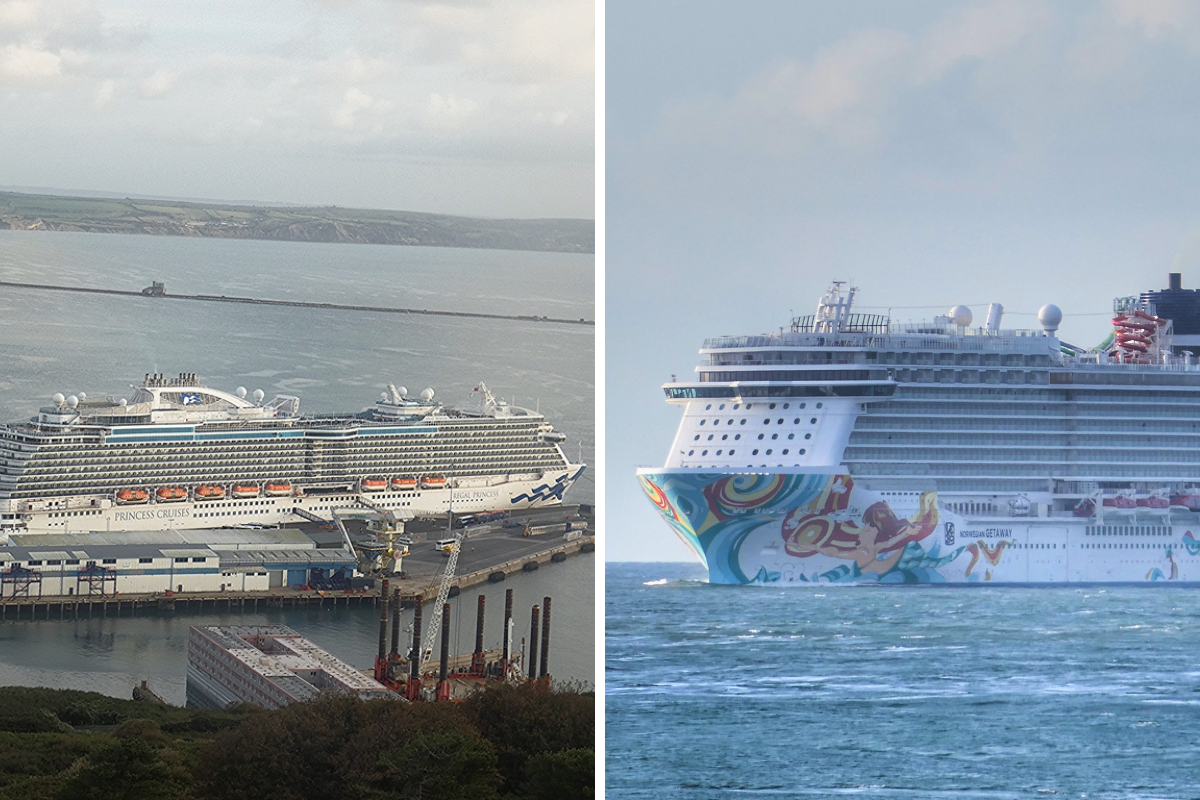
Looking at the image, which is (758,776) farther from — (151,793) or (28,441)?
(28,441)

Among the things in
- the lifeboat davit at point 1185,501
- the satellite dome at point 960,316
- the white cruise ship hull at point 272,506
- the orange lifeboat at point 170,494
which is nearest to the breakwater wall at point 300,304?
the white cruise ship hull at point 272,506

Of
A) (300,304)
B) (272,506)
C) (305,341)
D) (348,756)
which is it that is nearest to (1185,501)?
(272,506)

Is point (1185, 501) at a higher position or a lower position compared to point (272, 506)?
higher

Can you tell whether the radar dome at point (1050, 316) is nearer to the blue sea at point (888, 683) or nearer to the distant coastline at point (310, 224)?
the blue sea at point (888, 683)

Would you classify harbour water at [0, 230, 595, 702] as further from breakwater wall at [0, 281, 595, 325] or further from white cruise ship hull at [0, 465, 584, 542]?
white cruise ship hull at [0, 465, 584, 542]

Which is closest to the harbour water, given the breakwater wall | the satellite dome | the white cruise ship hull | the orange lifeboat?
the breakwater wall

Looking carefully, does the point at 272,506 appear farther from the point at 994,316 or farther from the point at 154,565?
the point at 994,316
